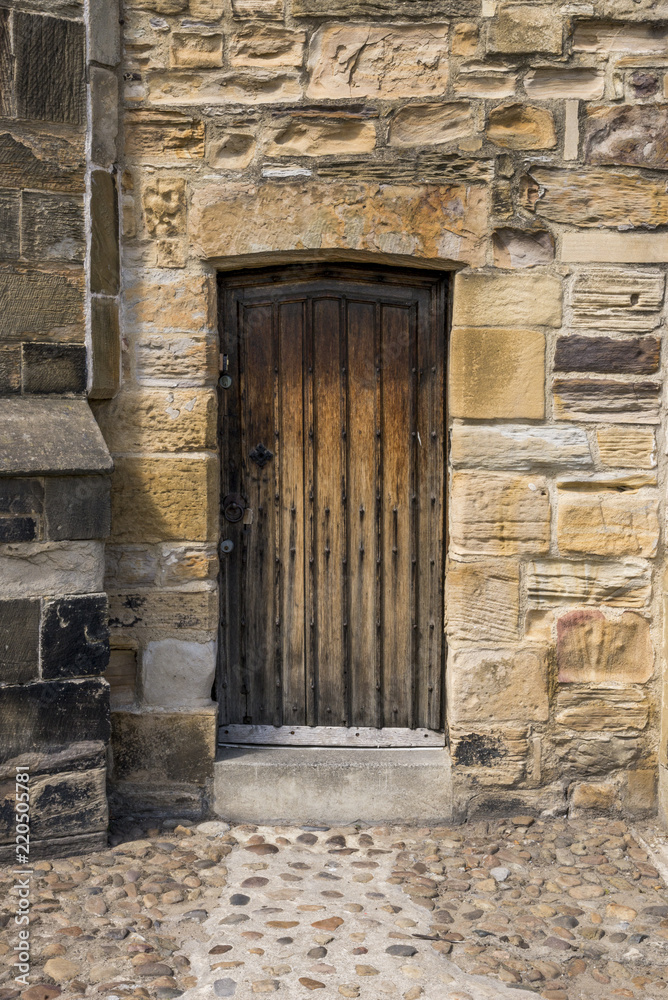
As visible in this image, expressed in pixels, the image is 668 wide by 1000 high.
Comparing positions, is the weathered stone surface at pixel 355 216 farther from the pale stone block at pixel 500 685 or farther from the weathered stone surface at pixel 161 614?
the pale stone block at pixel 500 685

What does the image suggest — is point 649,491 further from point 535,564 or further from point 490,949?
point 490,949

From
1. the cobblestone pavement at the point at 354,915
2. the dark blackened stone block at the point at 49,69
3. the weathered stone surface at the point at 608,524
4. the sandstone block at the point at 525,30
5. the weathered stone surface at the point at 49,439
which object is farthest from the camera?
the weathered stone surface at the point at 608,524

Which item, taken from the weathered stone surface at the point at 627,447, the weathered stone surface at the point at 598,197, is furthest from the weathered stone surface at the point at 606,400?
the weathered stone surface at the point at 598,197

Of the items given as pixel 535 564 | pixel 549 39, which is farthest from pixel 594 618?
pixel 549 39

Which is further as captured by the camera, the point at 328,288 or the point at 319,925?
the point at 328,288

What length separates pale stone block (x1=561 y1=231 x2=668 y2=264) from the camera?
3094mm

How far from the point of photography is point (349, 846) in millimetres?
3018

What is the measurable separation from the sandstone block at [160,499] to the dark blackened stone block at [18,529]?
430 millimetres

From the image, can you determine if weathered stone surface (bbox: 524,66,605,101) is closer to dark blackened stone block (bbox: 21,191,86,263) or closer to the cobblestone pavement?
dark blackened stone block (bbox: 21,191,86,263)

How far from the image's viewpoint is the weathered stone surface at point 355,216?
121 inches

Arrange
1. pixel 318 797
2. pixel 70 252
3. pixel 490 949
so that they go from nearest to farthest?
pixel 490 949, pixel 70 252, pixel 318 797

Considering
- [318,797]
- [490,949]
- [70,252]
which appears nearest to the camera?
[490,949]

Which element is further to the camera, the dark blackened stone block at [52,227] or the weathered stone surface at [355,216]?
the weathered stone surface at [355,216]

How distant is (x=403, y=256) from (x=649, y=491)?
128 centimetres
